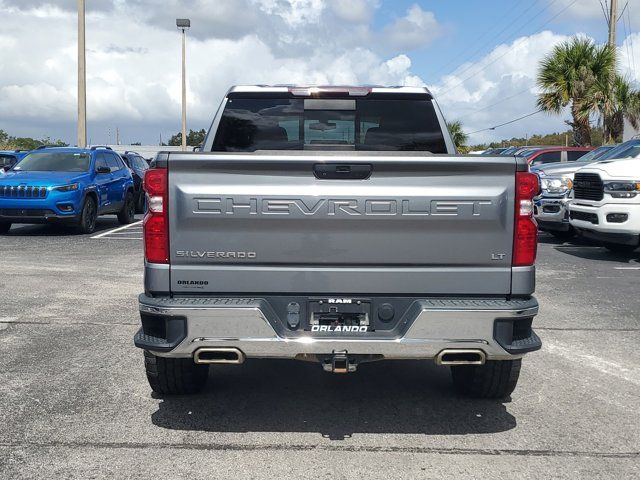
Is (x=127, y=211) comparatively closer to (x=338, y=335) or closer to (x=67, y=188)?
(x=67, y=188)

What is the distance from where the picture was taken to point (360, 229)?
3918 mm

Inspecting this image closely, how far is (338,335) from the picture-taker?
397 cm

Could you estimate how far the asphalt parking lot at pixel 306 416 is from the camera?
12.8 ft

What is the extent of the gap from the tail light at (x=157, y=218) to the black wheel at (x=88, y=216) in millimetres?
11276

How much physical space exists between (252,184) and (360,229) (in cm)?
60

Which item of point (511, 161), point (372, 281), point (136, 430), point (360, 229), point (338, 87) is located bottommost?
point (136, 430)

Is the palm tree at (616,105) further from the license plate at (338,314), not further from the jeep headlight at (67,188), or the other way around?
the license plate at (338,314)

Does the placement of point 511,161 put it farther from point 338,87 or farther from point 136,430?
point 136,430

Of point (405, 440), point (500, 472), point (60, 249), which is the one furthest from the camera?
point (60, 249)

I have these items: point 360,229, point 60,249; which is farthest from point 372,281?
point 60,249

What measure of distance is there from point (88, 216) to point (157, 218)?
11764 millimetres

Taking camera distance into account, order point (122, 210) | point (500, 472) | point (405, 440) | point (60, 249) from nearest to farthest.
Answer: point (500, 472), point (405, 440), point (60, 249), point (122, 210)

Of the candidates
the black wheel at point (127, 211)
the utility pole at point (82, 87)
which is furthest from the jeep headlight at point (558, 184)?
the utility pole at point (82, 87)

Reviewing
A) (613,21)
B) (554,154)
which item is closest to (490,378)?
(554,154)
